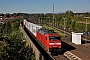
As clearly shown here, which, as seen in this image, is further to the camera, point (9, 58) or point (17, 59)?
point (17, 59)

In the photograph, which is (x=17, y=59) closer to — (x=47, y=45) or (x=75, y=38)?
(x=47, y=45)

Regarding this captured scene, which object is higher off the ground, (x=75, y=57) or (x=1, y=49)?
(x=1, y=49)

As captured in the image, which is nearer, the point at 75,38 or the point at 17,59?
the point at 17,59

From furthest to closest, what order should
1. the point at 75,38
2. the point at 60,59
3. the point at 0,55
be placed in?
the point at 75,38, the point at 60,59, the point at 0,55

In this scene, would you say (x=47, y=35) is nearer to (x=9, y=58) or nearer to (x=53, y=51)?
(x=53, y=51)

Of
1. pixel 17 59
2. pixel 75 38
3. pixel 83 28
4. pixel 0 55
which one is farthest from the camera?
pixel 83 28

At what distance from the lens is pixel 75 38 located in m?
36.8

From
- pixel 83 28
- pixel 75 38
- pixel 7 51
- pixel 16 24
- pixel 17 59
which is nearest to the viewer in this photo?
pixel 7 51

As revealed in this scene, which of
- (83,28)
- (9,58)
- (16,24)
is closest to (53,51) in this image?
(9,58)

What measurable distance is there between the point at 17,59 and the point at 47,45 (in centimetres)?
703

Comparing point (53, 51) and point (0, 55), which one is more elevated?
point (0, 55)

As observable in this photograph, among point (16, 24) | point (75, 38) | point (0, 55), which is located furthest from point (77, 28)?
point (0, 55)

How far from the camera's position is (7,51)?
1647 centimetres

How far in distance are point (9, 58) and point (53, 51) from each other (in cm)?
977
